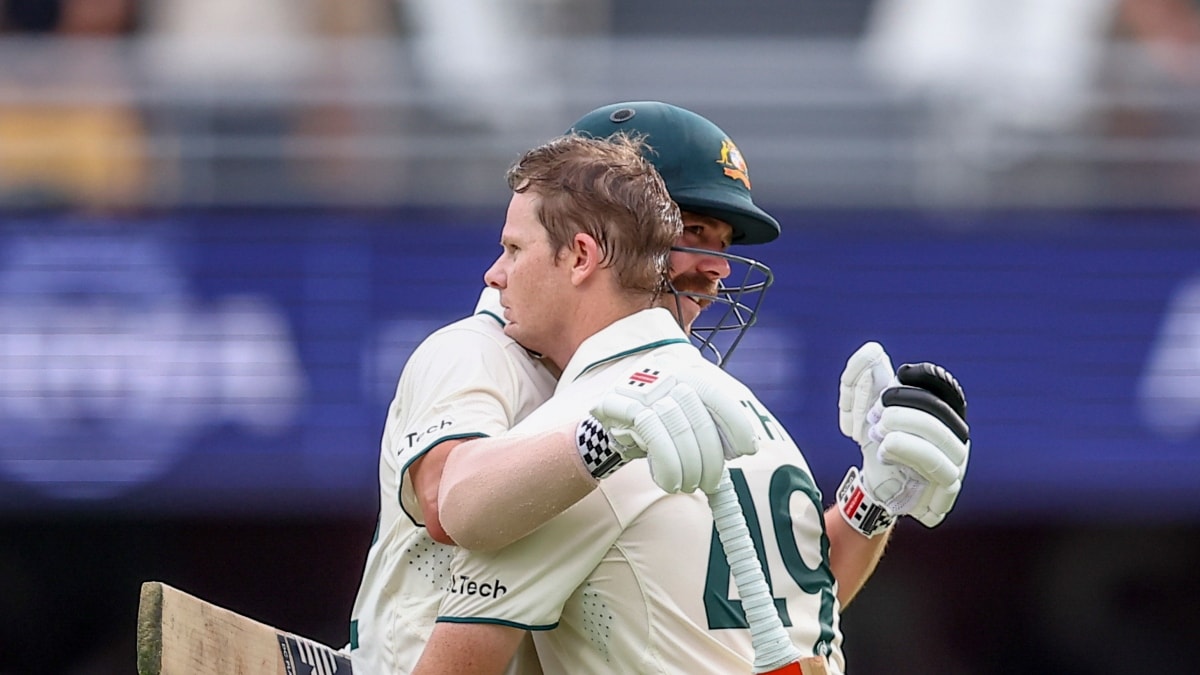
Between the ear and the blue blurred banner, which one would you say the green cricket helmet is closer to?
the ear

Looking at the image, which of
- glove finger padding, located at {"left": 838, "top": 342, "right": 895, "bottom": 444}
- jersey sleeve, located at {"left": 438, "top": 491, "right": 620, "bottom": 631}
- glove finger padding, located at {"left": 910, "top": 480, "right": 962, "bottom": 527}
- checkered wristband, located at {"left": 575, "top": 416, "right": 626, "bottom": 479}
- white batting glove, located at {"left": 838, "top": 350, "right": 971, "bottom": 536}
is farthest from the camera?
glove finger padding, located at {"left": 838, "top": 342, "right": 895, "bottom": 444}

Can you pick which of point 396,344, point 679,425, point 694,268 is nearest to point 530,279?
point 694,268

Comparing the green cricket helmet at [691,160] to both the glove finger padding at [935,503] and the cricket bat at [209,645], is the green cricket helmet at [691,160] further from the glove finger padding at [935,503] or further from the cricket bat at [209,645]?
the cricket bat at [209,645]

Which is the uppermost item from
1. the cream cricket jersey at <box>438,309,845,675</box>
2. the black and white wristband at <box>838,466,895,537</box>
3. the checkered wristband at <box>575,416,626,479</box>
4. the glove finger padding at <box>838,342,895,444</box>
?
the checkered wristband at <box>575,416,626,479</box>

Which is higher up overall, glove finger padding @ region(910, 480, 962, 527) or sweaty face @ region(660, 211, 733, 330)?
sweaty face @ region(660, 211, 733, 330)

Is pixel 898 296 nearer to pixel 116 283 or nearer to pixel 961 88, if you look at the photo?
pixel 961 88

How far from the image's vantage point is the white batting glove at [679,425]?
2279 mm

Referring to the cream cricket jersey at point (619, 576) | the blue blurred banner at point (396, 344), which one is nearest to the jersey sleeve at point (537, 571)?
the cream cricket jersey at point (619, 576)

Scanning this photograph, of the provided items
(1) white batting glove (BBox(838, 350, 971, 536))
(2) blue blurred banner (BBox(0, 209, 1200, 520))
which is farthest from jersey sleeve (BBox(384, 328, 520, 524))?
(2) blue blurred banner (BBox(0, 209, 1200, 520))

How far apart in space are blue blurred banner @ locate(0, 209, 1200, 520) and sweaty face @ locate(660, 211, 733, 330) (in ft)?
8.54

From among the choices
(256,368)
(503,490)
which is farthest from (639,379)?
(256,368)

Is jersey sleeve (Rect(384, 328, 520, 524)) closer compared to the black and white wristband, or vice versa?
jersey sleeve (Rect(384, 328, 520, 524))

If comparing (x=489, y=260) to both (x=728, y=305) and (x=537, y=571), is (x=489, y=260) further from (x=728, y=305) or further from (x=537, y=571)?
(x=537, y=571)

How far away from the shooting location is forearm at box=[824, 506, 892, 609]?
10.5ft
